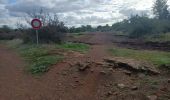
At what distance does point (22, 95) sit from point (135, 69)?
4177mm

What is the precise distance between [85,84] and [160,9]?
60737mm

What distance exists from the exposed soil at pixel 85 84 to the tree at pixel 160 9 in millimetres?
57929

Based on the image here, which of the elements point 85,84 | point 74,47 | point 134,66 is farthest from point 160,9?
point 85,84

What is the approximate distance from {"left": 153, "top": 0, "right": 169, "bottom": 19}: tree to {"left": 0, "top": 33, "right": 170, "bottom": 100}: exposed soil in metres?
57.9

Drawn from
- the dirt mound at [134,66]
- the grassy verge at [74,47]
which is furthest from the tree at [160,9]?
the dirt mound at [134,66]

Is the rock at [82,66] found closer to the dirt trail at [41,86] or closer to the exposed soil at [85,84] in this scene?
the exposed soil at [85,84]

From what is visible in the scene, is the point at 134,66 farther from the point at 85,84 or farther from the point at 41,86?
the point at 41,86

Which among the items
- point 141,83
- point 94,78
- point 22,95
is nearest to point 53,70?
point 94,78

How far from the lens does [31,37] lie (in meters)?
20.6

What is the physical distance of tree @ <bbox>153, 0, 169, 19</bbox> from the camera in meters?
64.1

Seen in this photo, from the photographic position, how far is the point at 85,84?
8125 millimetres

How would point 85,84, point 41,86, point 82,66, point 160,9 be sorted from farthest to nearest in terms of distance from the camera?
point 160,9 → point 82,66 → point 85,84 → point 41,86

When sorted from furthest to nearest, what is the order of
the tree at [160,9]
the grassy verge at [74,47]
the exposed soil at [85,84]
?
1. the tree at [160,9]
2. the grassy verge at [74,47]
3. the exposed soil at [85,84]

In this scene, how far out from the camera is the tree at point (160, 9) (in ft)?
210
